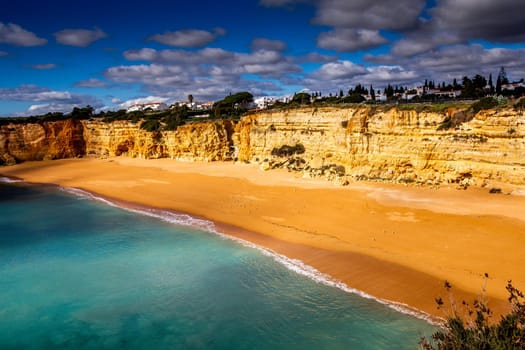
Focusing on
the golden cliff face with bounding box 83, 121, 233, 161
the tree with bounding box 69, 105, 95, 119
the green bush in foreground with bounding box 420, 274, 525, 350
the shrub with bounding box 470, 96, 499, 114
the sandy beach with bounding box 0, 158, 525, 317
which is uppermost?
the tree with bounding box 69, 105, 95, 119

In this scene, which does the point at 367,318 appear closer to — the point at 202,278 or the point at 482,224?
the point at 202,278

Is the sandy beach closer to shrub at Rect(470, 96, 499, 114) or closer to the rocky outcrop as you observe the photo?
the rocky outcrop

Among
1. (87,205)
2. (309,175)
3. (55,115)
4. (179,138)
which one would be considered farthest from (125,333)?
(55,115)

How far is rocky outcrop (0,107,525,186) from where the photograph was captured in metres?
19.5

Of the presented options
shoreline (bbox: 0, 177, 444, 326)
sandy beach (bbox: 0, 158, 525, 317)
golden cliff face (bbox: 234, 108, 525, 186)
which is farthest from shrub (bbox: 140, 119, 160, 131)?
golden cliff face (bbox: 234, 108, 525, 186)

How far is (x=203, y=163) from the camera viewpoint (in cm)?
3494

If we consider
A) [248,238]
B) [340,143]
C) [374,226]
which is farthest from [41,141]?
[374,226]

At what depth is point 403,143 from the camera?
22.9m

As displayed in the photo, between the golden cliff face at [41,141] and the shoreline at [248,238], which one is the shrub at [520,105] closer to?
the shoreline at [248,238]

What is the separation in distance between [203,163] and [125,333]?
25.3 m

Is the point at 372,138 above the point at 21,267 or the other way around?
above

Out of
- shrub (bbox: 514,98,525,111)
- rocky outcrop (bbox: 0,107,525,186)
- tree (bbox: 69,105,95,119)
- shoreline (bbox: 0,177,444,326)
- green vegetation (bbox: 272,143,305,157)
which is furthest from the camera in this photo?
tree (bbox: 69,105,95,119)

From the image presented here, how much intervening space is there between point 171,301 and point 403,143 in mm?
16297

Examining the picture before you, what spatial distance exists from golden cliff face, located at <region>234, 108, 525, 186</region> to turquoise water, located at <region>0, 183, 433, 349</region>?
11815mm
